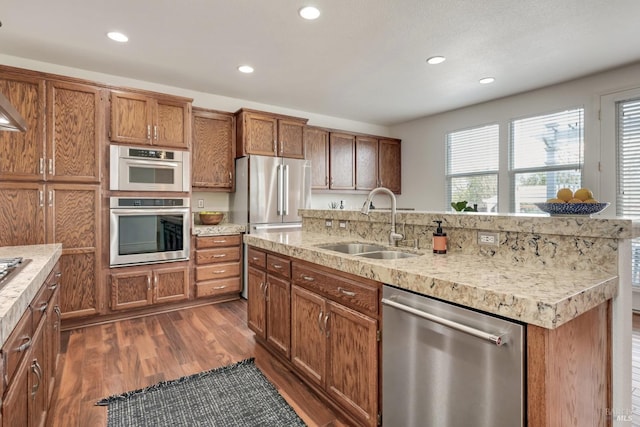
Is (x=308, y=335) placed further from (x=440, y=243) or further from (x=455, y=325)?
(x=455, y=325)

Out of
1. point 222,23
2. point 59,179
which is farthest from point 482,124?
point 59,179

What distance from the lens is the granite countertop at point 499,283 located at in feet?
3.21

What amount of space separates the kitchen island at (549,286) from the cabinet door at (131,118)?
104 inches

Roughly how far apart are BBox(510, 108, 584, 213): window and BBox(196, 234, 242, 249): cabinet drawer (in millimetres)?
3788

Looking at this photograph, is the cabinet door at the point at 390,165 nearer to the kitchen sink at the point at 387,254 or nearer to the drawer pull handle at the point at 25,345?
the kitchen sink at the point at 387,254

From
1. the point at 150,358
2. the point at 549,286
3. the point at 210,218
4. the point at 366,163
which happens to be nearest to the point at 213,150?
the point at 210,218

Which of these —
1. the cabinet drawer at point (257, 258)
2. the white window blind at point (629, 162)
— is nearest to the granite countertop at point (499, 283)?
the cabinet drawer at point (257, 258)

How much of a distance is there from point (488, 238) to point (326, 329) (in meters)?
1.00

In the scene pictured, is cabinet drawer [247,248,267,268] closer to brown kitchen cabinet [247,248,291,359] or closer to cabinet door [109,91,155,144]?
brown kitchen cabinet [247,248,291,359]

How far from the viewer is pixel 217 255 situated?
3.87 metres

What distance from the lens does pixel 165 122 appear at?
3.54 meters

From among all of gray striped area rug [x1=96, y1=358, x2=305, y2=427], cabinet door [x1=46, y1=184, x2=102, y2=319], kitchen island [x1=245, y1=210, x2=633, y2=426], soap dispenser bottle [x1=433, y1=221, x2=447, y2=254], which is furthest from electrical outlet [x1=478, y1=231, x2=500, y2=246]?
cabinet door [x1=46, y1=184, x2=102, y2=319]

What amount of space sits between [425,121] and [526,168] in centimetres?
186

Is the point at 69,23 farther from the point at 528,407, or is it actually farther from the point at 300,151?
the point at 528,407
